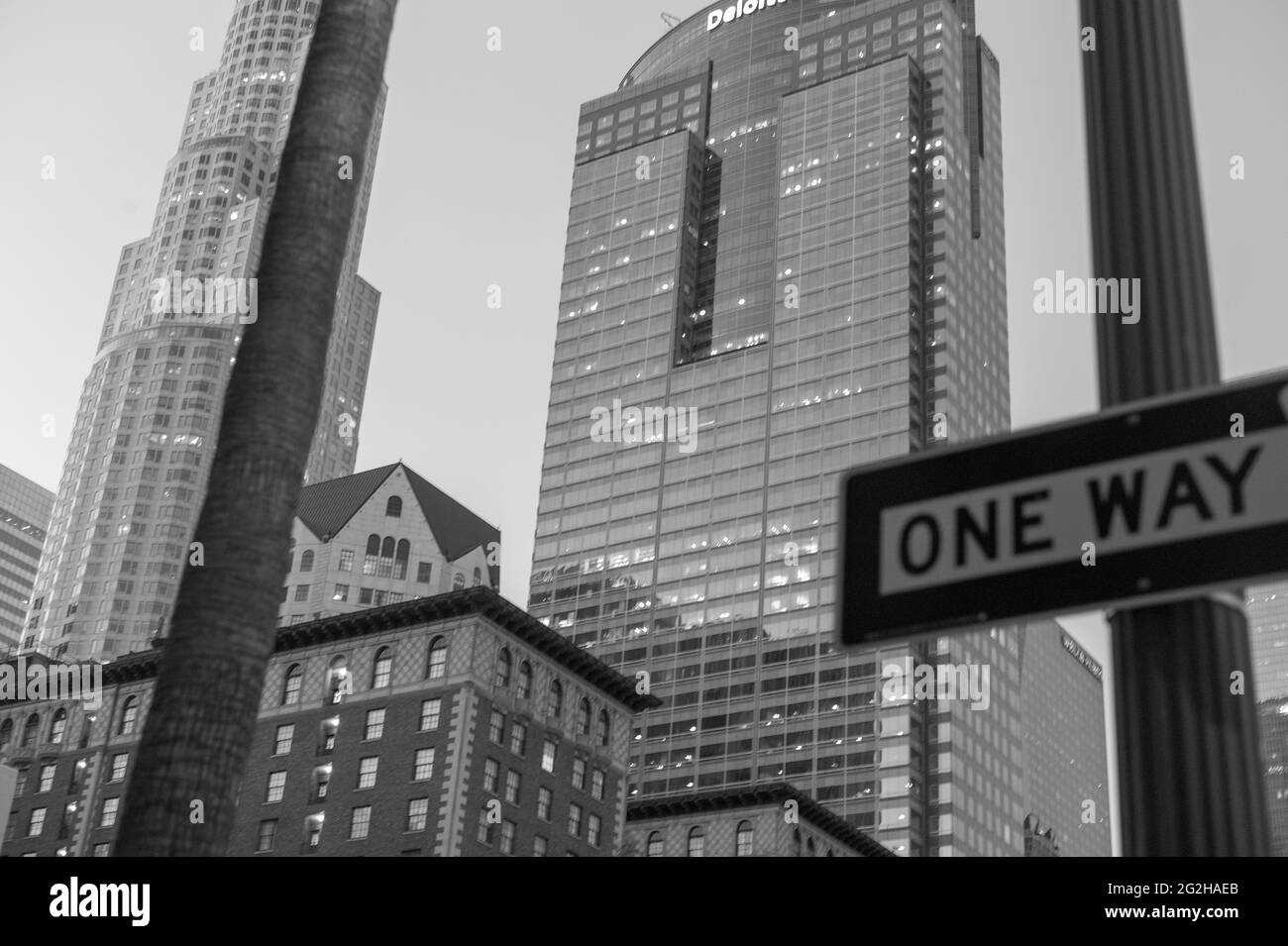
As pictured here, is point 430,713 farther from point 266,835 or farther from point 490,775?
point 266,835

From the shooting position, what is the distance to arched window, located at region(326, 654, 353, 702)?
8944cm

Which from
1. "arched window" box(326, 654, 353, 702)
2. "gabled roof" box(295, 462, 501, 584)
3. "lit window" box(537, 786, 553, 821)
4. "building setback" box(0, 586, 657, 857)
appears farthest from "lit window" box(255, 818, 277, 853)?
"gabled roof" box(295, 462, 501, 584)

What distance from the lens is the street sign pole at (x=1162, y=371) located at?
431 cm

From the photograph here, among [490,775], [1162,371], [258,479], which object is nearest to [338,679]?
[490,775]

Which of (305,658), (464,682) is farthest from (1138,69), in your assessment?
(305,658)

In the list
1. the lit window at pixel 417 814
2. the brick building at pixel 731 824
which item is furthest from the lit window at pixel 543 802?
the brick building at pixel 731 824

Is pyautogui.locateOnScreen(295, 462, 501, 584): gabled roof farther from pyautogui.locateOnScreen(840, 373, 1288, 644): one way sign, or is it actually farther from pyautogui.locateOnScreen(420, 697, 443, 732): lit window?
pyautogui.locateOnScreen(840, 373, 1288, 644): one way sign

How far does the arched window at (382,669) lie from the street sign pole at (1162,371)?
281 feet

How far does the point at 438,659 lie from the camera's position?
286 feet

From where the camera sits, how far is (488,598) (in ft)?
286

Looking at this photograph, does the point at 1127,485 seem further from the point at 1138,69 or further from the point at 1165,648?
the point at 1138,69

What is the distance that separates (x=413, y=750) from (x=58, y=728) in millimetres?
31902

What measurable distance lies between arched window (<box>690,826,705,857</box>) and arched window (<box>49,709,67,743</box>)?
145 feet
